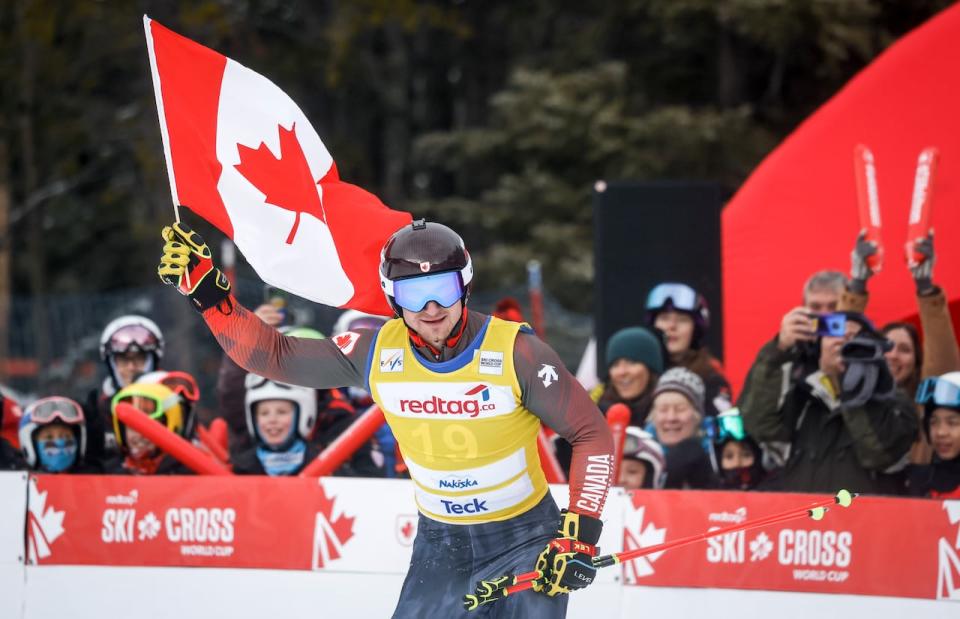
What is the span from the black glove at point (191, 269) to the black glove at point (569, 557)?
1.55 metres

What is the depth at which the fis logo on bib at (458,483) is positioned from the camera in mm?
5199

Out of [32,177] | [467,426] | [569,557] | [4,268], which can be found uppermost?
[32,177]

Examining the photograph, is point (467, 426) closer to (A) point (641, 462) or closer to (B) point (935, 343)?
(A) point (641, 462)

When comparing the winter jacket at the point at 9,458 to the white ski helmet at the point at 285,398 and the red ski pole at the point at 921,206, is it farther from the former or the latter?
the red ski pole at the point at 921,206

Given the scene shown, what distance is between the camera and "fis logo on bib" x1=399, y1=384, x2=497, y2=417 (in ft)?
16.6

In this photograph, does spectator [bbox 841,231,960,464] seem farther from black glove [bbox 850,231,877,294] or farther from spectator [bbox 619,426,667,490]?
spectator [bbox 619,426,667,490]

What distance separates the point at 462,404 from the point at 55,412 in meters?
3.47

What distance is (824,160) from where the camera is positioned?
1113 centimetres

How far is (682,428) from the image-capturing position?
7.52 meters

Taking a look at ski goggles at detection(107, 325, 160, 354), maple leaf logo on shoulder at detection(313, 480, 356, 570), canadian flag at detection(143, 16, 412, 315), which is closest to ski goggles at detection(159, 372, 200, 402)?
ski goggles at detection(107, 325, 160, 354)

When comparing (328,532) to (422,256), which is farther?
(328,532)

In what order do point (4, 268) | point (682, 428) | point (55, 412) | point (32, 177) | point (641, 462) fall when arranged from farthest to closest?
point (32, 177)
point (4, 268)
point (55, 412)
point (682, 428)
point (641, 462)

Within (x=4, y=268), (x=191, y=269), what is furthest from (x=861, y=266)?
(x=4, y=268)

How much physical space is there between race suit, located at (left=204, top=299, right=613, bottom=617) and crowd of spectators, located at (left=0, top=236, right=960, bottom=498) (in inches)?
82.7
